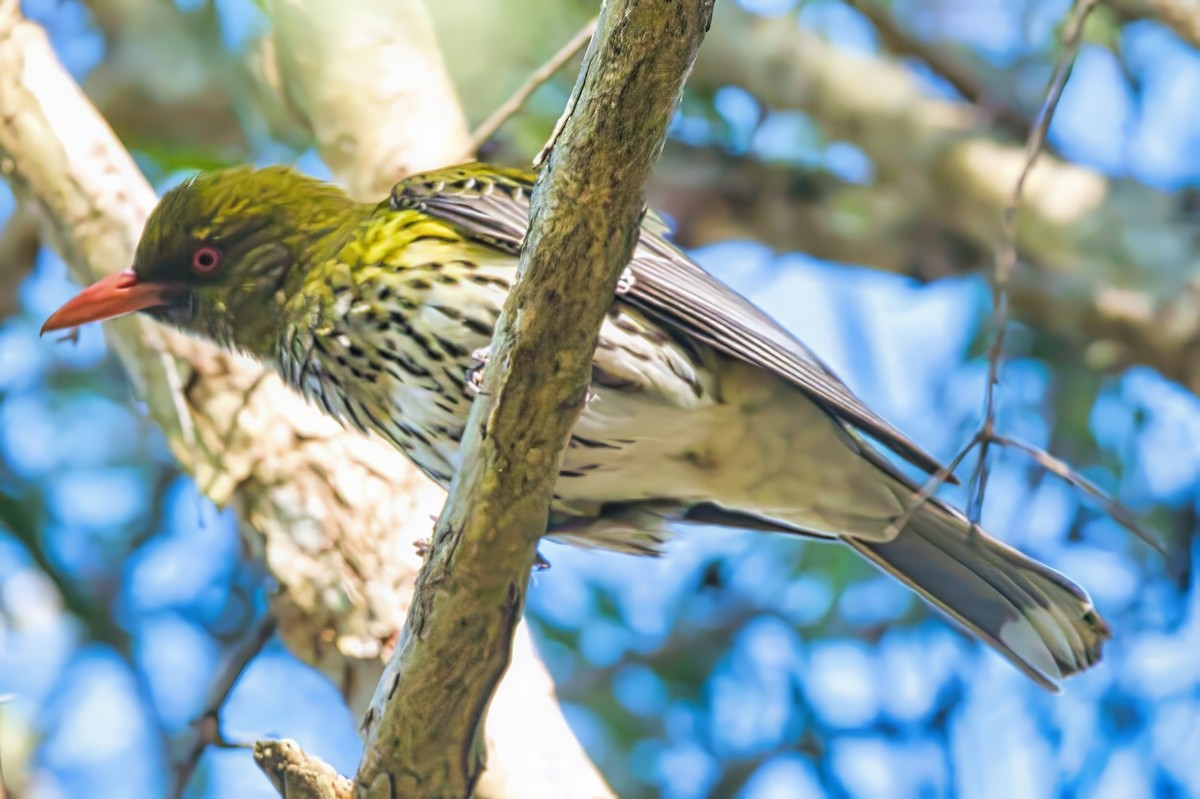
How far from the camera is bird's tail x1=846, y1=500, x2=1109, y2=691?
3547 mm

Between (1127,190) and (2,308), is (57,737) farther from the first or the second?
(1127,190)

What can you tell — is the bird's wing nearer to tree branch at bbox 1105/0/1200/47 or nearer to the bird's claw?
the bird's claw

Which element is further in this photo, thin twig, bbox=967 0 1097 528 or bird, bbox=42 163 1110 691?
bird, bbox=42 163 1110 691

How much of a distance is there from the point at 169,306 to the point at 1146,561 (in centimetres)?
429

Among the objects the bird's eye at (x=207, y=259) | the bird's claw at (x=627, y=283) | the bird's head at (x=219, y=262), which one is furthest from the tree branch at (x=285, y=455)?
the bird's claw at (x=627, y=283)

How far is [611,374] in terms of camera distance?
3.47 m

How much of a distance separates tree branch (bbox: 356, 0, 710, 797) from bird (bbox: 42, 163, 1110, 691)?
23.9 inches

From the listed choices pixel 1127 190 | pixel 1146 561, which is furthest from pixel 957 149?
pixel 1146 561

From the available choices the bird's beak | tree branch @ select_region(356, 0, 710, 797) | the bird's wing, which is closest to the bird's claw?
the bird's wing

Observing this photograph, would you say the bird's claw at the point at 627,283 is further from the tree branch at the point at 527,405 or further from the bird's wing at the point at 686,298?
the tree branch at the point at 527,405

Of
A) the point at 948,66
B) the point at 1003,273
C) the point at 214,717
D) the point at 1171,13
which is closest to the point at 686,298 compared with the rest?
the point at 1003,273

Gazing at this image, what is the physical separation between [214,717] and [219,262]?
4.28ft

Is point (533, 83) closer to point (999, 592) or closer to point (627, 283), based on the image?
point (627, 283)

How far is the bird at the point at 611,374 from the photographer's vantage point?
137 inches
